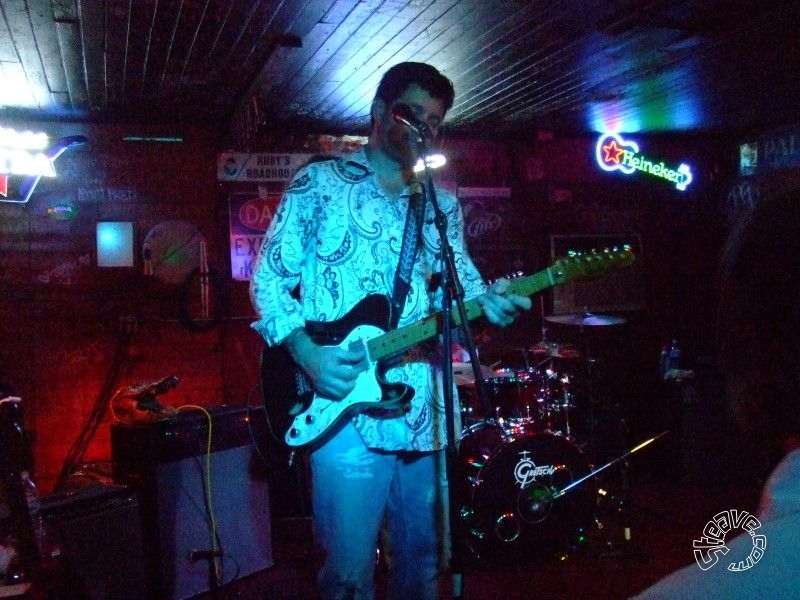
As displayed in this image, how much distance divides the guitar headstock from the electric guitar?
0.17 metres

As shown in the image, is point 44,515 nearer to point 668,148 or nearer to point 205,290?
point 205,290

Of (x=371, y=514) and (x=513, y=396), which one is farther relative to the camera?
(x=513, y=396)

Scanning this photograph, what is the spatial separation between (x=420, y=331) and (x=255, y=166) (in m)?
4.42

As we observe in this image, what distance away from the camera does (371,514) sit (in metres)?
2.04

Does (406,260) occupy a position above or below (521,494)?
above

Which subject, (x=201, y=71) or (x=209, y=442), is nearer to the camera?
(x=209, y=442)

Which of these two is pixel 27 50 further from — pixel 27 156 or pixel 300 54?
pixel 300 54

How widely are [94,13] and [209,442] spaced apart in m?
2.49

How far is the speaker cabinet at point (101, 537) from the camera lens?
3361 millimetres

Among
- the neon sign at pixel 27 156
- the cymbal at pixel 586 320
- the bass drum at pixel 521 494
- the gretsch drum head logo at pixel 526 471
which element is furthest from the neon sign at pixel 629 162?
the neon sign at pixel 27 156

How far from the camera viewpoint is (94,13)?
3.76 metres

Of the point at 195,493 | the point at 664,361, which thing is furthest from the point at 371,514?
the point at 664,361

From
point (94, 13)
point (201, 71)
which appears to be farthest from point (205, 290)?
→ point (94, 13)

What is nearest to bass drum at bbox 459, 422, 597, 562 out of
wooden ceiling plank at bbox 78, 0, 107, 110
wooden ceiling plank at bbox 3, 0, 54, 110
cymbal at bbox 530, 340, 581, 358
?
cymbal at bbox 530, 340, 581, 358
